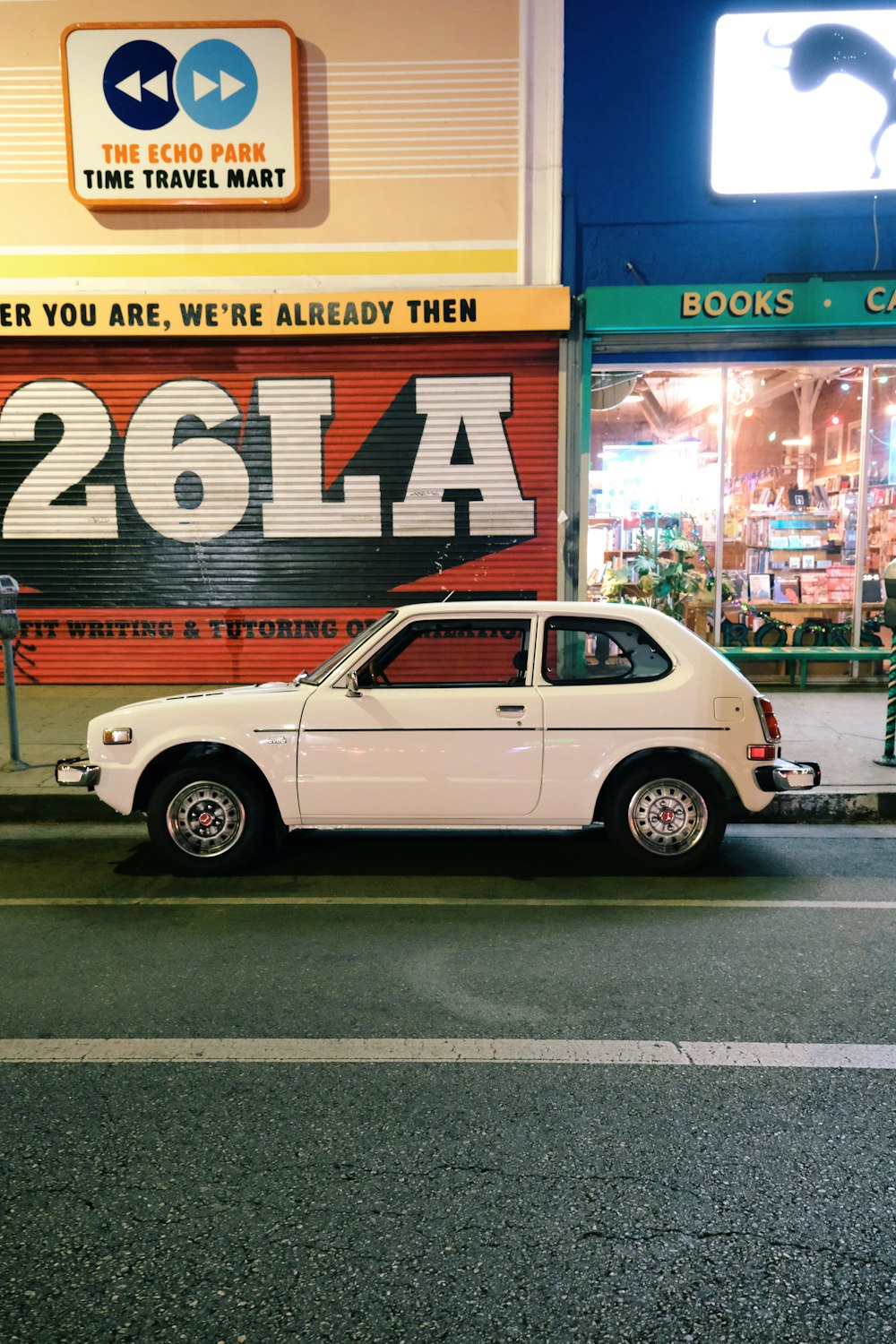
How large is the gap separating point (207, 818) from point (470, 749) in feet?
5.34

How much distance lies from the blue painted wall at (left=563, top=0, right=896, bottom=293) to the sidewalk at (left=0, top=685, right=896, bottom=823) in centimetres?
505

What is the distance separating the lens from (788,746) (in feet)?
28.4

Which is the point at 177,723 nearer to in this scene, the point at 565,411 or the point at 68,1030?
the point at 68,1030

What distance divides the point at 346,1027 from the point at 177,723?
250cm

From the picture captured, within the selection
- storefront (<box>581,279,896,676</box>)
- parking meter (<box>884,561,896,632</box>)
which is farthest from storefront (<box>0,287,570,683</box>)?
parking meter (<box>884,561,896,632</box>)

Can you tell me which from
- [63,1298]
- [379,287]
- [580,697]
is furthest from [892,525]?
[63,1298]

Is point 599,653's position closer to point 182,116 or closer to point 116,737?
point 116,737

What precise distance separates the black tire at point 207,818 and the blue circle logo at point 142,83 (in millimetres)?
8764

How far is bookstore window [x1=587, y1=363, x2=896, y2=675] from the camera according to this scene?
11703 millimetres

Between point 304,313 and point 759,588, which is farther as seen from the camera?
point 759,588

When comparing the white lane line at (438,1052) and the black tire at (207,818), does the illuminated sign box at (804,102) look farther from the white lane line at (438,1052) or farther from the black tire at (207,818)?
the white lane line at (438,1052)

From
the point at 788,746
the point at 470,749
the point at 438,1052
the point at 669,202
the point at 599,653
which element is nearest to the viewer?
the point at 438,1052

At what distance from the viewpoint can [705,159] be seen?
37.1ft

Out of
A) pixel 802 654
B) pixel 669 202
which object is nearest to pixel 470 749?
pixel 802 654
